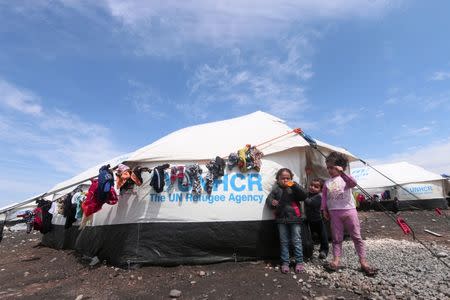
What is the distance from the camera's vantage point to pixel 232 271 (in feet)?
20.7

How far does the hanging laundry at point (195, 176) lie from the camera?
23.0 ft

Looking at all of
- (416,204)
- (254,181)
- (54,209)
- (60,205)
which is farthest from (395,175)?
(54,209)

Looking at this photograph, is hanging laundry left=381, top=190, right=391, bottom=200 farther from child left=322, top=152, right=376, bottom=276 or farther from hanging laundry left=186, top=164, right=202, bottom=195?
hanging laundry left=186, top=164, right=202, bottom=195

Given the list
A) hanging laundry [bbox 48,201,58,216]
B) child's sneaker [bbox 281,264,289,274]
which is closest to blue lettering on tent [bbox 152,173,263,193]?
child's sneaker [bbox 281,264,289,274]

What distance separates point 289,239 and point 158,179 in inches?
117

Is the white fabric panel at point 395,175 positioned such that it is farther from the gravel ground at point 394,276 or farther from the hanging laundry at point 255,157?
the hanging laundry at point 255,157

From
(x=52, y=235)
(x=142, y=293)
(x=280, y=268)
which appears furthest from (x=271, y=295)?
(x=52, y=235)

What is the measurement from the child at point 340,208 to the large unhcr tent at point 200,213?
1.38 meters

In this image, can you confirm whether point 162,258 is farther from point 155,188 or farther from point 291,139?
point 291,139

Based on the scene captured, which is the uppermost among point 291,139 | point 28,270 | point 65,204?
point 291,139

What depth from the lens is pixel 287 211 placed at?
6484 mm

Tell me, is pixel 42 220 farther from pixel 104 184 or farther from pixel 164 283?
pixel 164 283

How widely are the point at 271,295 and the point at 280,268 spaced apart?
1247mm

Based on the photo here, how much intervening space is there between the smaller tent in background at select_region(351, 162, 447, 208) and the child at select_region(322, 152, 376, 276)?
647 inches
